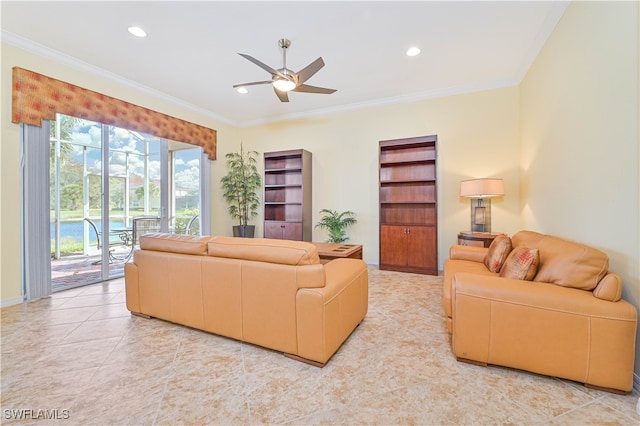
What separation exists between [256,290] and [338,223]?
9.93ft

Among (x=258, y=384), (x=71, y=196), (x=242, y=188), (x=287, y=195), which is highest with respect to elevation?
(x=242, y=188)

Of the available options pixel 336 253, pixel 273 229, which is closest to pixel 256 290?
pixel 336 253

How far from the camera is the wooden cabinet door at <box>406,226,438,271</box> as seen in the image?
12.8 feet

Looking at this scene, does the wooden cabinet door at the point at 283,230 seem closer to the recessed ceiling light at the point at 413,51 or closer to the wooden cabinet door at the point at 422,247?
the wooden cabinet door at the point at 422,247

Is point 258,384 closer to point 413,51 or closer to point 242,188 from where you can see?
point 413,51

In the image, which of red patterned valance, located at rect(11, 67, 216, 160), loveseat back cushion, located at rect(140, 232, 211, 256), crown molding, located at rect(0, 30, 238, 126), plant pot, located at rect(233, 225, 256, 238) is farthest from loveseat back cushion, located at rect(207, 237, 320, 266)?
plant pot, located at rect(233, 225, 256, 238)

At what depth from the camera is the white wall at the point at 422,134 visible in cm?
387

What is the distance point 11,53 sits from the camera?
2.81 m

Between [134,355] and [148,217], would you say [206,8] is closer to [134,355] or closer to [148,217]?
[134,355]

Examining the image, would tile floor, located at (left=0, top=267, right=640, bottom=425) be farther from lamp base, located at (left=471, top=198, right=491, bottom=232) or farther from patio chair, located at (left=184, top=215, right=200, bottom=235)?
patio chair, located at (left=184, top=215, right=200, bottom=235)

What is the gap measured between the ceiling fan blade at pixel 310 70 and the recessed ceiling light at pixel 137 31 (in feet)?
5.61

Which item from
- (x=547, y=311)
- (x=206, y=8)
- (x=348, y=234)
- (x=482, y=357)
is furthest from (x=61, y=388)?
(x=348, y=234)

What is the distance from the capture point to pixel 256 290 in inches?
71.2

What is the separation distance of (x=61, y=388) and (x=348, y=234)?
3.96 m
